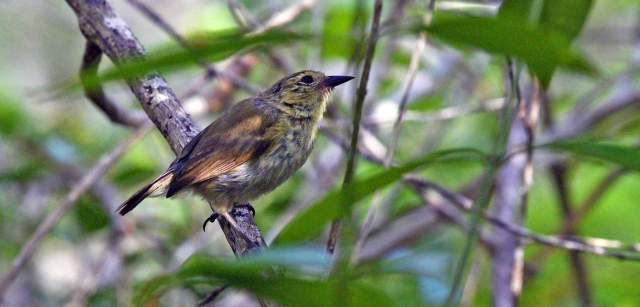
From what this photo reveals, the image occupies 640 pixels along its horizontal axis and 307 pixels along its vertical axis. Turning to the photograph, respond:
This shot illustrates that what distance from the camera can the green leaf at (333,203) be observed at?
53.0 inches

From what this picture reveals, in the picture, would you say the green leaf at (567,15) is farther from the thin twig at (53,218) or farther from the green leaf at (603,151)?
the thin twig at (53,218)

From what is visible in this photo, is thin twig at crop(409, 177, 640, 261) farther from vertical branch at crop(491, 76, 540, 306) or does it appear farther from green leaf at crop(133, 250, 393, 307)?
green leaf at crop(133, 250, 393, 307)

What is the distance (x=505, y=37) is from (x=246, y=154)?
280 cm

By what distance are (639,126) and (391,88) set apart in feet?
→ 5.53

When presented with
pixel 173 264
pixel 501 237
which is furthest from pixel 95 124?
pixel 501 237

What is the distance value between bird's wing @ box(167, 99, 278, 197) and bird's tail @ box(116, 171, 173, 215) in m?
0.06

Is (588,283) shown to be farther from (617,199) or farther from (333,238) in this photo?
(333,238)

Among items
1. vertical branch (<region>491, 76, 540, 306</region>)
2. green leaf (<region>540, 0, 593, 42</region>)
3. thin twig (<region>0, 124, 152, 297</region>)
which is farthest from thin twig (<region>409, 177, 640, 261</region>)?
thin twig (<region>0, 124, 152, 297</region>)

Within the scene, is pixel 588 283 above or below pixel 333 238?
below

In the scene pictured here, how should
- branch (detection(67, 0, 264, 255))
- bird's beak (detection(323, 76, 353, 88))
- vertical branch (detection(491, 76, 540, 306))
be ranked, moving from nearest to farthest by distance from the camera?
1. branch (detection(67, 0, 264, 255))
2. vertical branch (detection(491, 76, 540, 306))
3. bird's beak (detection(323, 76, 353, 88))

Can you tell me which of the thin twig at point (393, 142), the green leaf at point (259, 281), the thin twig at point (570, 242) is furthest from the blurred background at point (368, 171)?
the green leaf at point (259, 281)

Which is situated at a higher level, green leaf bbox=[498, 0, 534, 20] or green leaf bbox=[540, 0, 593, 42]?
green leaf bbox=[498, 0, 534, 20]

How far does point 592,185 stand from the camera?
5.58 m

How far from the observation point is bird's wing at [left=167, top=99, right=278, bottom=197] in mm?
3668
